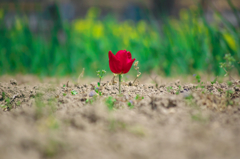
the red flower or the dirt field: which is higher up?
the red flower

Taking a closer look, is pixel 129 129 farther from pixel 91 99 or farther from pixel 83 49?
pixel 83 49

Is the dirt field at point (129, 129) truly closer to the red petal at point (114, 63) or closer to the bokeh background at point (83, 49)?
the red petal at point (114, 63)

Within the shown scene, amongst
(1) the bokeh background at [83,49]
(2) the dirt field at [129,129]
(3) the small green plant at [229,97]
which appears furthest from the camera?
(1) the bokeh background at [83,49]

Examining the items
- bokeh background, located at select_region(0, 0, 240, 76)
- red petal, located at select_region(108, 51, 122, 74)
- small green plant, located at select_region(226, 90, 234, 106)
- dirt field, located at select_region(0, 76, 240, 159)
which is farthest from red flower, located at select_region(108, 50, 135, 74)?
bokeh background, located at select_region(0, 0, 240, 76)

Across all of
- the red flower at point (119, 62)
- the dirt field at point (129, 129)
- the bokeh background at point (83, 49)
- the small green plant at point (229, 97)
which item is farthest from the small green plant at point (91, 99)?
the bokeh background at point (83, 49)

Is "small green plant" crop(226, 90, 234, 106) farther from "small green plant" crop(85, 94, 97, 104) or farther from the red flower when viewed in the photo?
"small green plant" crop(85, 94, 97, 104)

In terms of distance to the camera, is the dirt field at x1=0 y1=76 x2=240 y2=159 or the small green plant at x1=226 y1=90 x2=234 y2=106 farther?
the small green plant at x1=226 y1=90 x2=234 y2=106

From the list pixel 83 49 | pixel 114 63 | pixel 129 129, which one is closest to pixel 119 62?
pixel 114 63

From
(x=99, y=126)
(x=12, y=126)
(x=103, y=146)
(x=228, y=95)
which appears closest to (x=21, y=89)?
(x=12, y=126)
